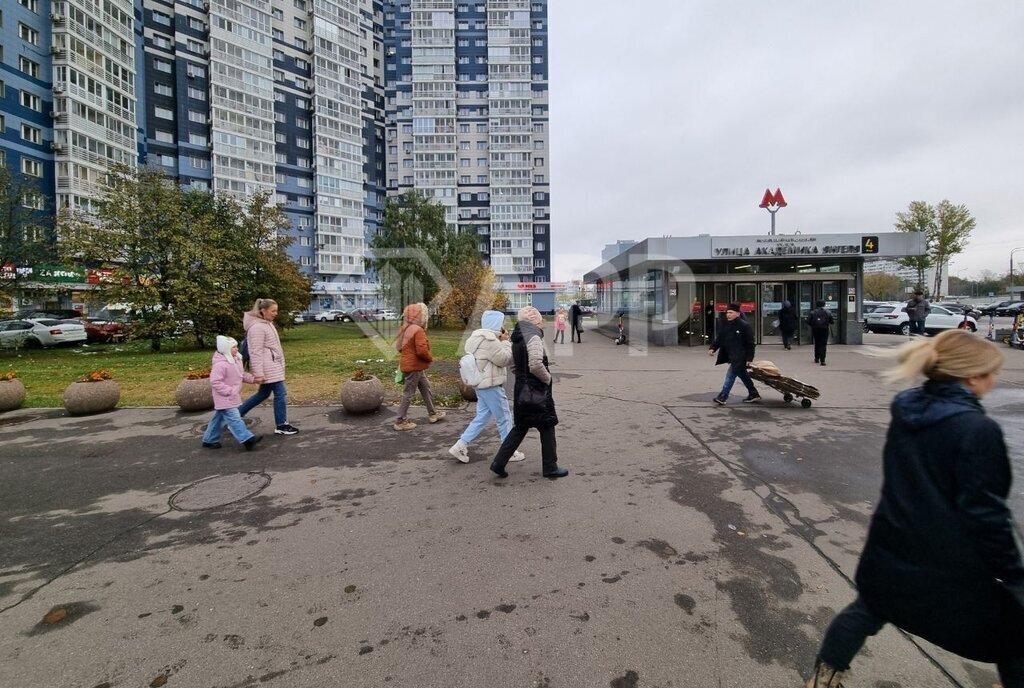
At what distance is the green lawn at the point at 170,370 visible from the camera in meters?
9.55

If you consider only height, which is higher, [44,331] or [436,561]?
[44,331]

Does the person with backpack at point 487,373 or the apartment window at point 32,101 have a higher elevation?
the apartment window at point 32,101

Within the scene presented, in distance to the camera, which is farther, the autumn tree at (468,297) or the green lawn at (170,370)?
the autumn tree at (468,297)

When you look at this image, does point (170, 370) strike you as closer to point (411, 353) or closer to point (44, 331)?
point (411, 353)

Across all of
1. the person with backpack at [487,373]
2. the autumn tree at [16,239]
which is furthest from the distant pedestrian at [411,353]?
the autumn tree at [16,239]

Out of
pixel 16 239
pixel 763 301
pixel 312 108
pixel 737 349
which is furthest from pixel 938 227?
pixel 312 108

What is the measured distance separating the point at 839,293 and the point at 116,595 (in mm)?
22519

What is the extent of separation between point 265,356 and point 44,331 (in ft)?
80.6

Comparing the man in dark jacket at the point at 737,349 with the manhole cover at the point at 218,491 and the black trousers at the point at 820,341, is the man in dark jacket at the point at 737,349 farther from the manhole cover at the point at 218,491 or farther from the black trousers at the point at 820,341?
the manhole cover at the point at 218,491

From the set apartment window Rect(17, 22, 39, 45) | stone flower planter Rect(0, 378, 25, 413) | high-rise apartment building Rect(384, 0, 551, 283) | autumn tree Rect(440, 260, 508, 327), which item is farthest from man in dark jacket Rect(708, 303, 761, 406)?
high-rise apartment building Rect(384, 0, 551, 283)

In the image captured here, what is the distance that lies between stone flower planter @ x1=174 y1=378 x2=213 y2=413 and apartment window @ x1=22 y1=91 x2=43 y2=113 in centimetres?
5382

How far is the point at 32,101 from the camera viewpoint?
4238 cm

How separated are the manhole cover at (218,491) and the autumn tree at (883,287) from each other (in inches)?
3534

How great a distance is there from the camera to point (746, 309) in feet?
61.8
